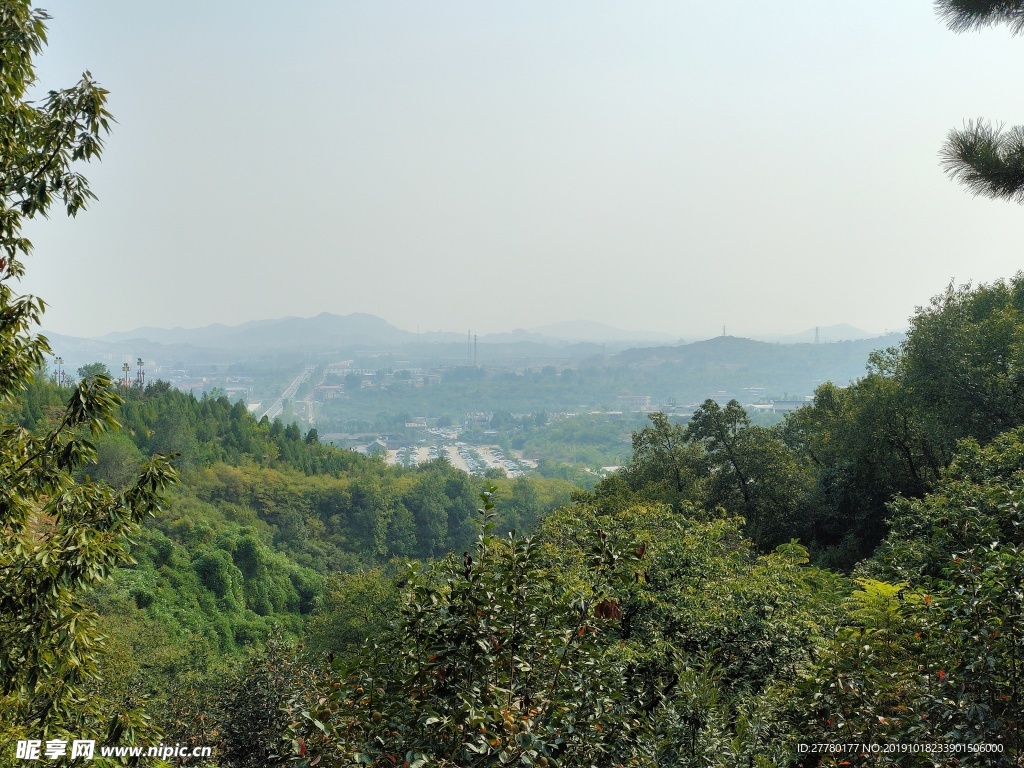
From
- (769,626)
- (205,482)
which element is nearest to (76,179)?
(769,626)

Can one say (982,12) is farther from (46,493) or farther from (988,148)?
(46,493)

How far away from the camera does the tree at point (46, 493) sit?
4.46 m

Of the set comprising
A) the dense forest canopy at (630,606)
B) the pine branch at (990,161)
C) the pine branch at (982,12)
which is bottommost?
the dense forest canopy at (630,606)

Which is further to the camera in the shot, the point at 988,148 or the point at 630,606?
the point at 630,606

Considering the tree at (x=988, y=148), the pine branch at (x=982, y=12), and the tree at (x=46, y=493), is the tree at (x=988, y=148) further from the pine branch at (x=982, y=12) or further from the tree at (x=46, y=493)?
the tree at (x=46, y=493)

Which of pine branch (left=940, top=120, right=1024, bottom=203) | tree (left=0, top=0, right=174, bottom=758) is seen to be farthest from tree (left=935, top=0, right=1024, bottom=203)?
tree (left=0, top=0, right=174, bottom=758)

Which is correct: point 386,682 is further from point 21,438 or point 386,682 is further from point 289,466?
point 289,466

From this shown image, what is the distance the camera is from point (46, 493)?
15.6ft

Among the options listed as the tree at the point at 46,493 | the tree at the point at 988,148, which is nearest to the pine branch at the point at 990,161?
the tree at the point at 988,148

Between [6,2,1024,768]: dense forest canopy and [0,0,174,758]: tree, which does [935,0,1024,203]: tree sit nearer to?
[6,2,1024,768]: dense forest canopy

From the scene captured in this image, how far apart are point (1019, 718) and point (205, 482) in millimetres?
71577

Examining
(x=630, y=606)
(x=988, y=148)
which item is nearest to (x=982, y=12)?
(x=988, y=148)

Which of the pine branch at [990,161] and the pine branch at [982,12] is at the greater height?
the pine branch at [982,12]

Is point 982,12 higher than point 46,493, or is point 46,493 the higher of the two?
point 982,12
